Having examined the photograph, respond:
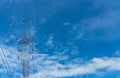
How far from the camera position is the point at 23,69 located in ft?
115

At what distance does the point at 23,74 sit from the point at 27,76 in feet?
4.28

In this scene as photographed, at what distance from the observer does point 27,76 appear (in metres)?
34.6

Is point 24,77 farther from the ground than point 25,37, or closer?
closer

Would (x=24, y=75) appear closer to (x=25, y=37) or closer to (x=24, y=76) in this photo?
(x=24, y=76)

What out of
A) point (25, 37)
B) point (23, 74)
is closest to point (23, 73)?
point (23, 74)

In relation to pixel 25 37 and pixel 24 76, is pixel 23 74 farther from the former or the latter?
pixel 25 37

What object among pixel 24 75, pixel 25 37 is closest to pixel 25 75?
pixel 24 75

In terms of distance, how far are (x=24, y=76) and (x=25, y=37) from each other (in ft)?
31.6

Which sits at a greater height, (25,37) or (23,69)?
(25,37)

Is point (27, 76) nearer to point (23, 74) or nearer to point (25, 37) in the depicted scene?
point (23, 74)

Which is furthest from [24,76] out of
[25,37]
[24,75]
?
[25,37]

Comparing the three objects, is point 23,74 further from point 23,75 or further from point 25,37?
point 25,37

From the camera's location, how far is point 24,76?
34.8 meters

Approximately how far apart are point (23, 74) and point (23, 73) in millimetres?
246
